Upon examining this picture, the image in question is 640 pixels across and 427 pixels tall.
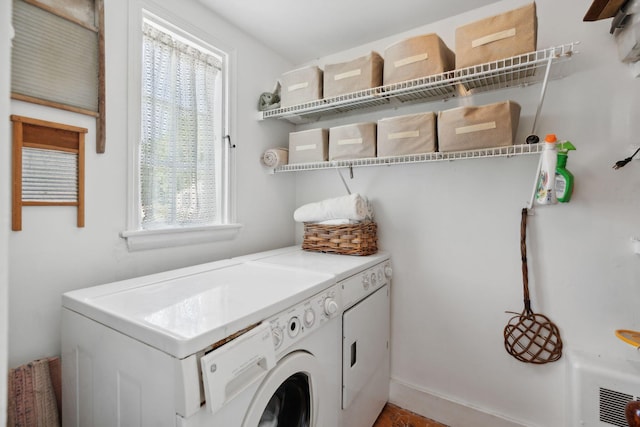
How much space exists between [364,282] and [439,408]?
3.37 feet

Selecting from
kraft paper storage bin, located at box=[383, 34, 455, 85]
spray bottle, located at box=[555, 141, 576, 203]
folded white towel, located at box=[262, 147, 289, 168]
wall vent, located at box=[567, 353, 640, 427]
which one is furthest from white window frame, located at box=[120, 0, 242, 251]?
wall vent, located at box=[567, 353, 640, 427]

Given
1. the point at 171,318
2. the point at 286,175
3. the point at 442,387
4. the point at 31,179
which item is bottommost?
the point at 442,387

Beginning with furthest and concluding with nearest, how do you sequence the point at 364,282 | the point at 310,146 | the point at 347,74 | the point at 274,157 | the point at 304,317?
the point at 274,157 → the point at 310,146 → the point at 347,74 → the point at 364,282 → the point at 304,317

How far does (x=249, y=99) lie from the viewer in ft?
6.72

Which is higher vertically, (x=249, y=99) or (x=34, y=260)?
(x=249, y=99)

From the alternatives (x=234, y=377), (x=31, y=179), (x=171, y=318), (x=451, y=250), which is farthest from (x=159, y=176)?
(x=451, y=250)

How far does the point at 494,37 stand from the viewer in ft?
4.41

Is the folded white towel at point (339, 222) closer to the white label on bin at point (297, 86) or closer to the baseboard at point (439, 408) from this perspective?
the white label on bin at point (297, 86)

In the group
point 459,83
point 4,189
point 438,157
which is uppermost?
point 459,83

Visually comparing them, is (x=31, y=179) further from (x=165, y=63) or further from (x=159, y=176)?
(x=165, y=63)

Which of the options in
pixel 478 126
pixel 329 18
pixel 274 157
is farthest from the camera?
pixel 274 157

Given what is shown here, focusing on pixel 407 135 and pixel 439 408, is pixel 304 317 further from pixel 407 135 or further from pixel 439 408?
pixel 439 408

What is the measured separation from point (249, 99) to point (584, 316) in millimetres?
2329

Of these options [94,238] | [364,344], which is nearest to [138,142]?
[94,238]
